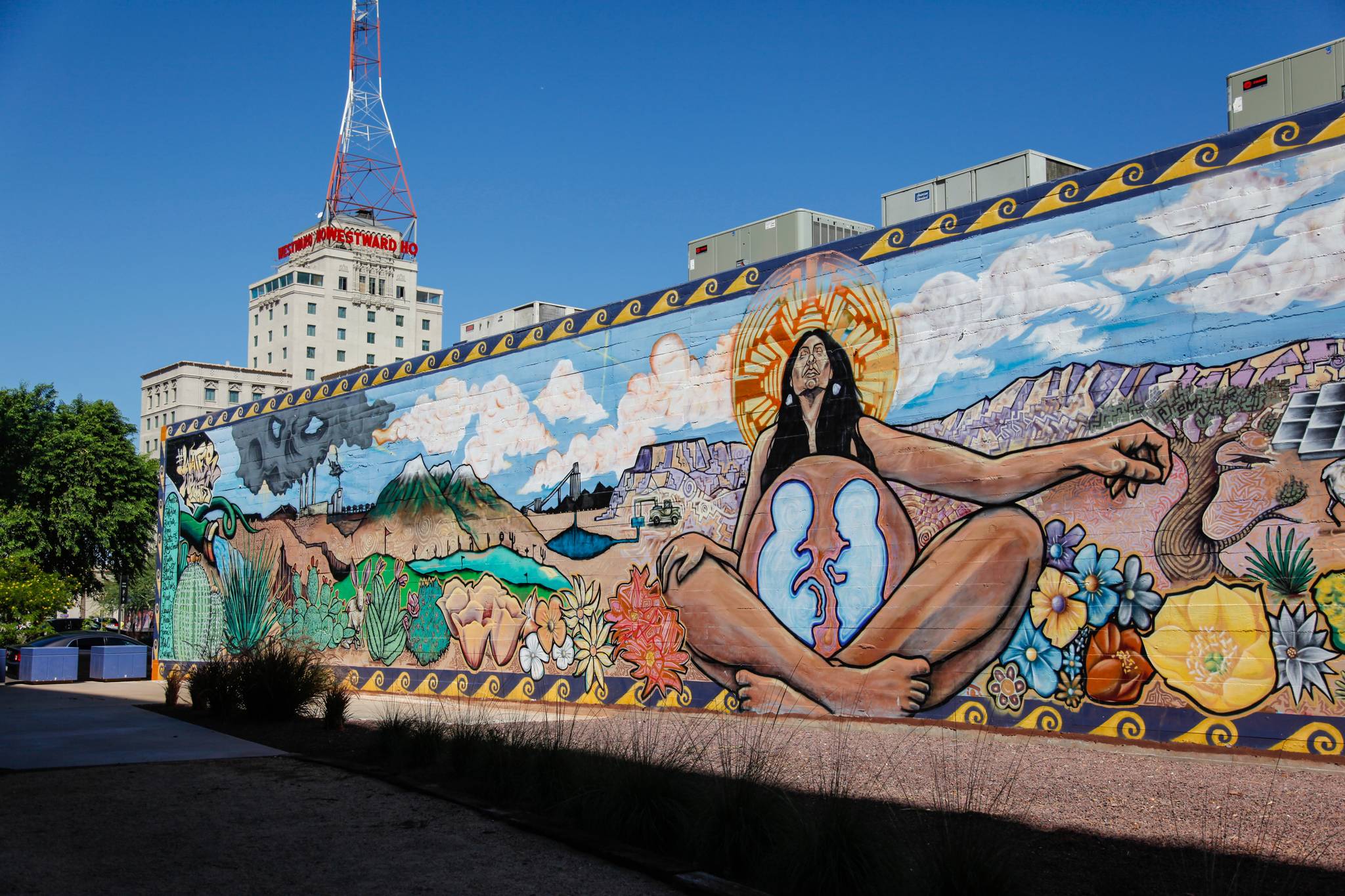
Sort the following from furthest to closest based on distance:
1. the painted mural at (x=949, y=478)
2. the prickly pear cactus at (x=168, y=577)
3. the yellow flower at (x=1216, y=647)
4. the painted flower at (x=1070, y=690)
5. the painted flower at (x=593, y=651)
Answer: the prickly pear cactus at (x=168, y=577) → the painted flower at (x=593, y=651) → the painted flower at (x=1070, y=690) → the painted mural at (x=949, y=478) → the yellow flower at (x=1216, y=647)

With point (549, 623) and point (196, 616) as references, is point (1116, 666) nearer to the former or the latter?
point (549, 623)

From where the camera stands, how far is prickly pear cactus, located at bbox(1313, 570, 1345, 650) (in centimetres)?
889

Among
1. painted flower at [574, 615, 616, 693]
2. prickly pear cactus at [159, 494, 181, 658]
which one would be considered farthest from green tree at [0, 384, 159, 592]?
painted flower at [574, 615, 616, 693]

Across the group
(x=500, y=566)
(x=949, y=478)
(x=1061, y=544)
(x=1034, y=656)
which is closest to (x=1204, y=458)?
(x=1061, y=544)

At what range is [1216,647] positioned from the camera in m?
9.53

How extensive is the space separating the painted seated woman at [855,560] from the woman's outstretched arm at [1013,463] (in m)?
0.01

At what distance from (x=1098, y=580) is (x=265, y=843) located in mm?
7358

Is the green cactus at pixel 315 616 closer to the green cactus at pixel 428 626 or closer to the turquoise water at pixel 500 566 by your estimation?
the green cactus at pixel 428 626

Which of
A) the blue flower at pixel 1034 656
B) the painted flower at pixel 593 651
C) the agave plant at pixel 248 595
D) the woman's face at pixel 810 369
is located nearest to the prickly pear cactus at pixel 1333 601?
the blue flower at pixel 1034 656

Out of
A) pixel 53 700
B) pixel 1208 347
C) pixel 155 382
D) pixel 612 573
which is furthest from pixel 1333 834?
pixel 155 382

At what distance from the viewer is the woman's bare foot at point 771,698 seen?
12773 mm

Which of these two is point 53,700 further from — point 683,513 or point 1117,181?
point 1117,181

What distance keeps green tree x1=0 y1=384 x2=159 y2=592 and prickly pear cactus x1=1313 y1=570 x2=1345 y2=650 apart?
36.4 m

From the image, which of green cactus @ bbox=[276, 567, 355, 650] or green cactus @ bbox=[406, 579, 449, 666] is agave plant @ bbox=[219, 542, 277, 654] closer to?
green cactus @ bbox=[276, 567, 355, 650]
